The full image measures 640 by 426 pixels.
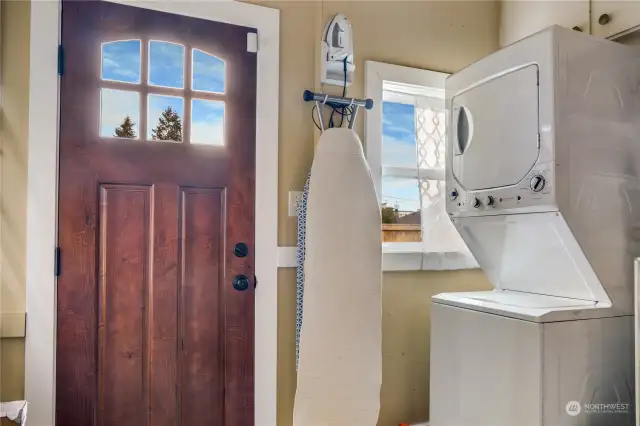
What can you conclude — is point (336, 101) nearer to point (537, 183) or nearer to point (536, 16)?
→ point (537, 183)

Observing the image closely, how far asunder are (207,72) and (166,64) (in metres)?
0.17

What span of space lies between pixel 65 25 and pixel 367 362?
1.76 m

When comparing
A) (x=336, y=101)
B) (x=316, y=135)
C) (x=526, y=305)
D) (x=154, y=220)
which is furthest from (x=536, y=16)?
(x=154, y=220)

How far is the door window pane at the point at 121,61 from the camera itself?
6.04 feet

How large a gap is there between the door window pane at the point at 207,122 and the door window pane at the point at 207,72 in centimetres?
6

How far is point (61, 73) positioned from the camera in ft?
5.77

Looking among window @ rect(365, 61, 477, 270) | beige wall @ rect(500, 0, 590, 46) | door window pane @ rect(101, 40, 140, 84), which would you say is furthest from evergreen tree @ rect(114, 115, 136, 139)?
beige wall @ rect(500, 0, 590, 46)

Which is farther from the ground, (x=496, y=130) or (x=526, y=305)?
(x=496, y=130)

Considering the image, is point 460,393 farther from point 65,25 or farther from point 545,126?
point 65,25

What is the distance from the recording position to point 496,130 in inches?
72.7

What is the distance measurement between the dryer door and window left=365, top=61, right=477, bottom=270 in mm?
363

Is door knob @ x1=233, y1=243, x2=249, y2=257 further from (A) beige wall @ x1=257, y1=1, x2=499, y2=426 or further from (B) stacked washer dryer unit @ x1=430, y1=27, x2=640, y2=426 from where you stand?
(B) stacked washer dryer unit @ x1=430, y1=27, x2=640, y2=426

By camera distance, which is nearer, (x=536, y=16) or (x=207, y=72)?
(x=207, y=72)

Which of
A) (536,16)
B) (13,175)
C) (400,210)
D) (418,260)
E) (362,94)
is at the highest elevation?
(536,16)
